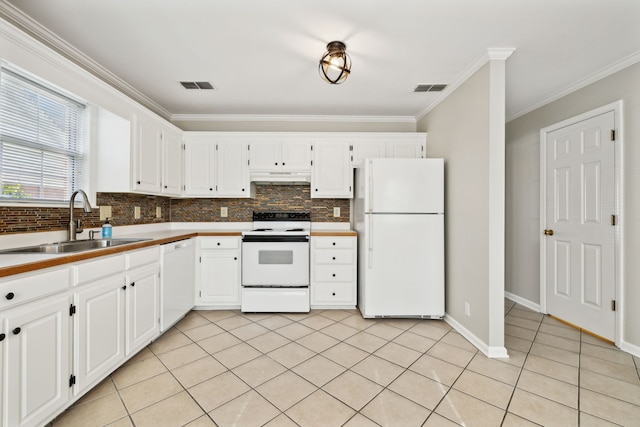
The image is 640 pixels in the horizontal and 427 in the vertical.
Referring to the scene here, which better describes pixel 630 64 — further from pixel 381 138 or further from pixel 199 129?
pixel 199 129

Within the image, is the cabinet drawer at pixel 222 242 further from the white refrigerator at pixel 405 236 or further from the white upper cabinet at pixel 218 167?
the white refrigerator at pixel 405 236

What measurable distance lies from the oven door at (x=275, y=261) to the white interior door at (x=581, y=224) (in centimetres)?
276

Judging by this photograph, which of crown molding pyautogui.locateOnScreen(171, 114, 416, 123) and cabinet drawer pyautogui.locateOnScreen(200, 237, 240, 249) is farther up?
crown molding pyautogui.locateOnScreen(171, 114, 416, 123)

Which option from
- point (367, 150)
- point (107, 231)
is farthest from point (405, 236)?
point (107, 231)

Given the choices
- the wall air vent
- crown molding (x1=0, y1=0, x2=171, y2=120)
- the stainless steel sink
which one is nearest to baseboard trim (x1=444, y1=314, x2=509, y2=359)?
the stainless steel sink

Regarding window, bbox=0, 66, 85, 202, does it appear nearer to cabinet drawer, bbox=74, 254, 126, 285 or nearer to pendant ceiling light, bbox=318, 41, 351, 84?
cabinet drawer, bbox=74, 254, 126, 285

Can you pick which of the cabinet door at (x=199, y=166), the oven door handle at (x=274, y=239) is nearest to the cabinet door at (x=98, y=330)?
the oven door handle at (x=274, y=239)

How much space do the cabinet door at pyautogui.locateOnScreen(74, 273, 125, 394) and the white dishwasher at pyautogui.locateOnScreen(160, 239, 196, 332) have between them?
1.71 ft

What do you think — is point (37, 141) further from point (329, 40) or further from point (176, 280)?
point (329, 40)

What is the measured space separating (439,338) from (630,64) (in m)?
2.86

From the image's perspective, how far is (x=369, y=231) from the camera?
2.85 m

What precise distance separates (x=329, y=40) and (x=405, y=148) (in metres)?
1.80

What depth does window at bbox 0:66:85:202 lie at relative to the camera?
5.85 ft

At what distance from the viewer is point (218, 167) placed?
343 centimetres
